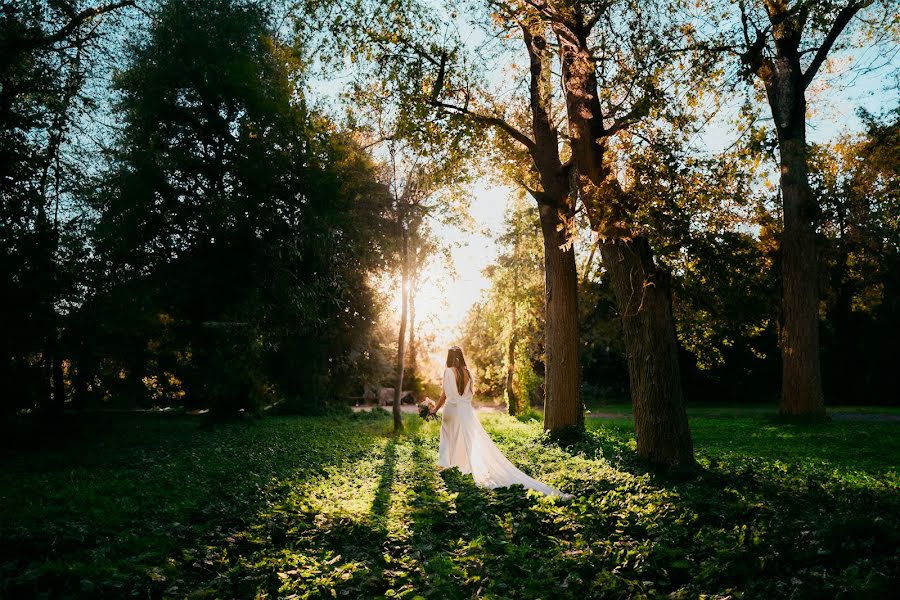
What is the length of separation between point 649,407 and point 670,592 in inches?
213

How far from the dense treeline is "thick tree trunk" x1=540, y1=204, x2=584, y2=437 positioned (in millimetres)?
7642

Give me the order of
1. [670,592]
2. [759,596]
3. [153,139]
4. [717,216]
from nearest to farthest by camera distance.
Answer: [759,596] < [670,592] < [717,216] < [153,139]

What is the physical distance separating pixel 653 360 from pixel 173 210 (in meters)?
16.1

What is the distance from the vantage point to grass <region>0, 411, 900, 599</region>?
200 inches

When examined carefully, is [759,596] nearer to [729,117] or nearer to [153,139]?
[729,117]

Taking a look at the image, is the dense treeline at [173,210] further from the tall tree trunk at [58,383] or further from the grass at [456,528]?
the grass at [456,528]

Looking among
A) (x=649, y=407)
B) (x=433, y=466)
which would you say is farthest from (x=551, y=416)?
(x=649, y=407)

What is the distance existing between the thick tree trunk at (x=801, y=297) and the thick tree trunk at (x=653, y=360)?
1031 cm

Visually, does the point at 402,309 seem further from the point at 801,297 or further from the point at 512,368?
the point at 801,297

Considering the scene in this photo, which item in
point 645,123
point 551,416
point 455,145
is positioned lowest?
point 551,416

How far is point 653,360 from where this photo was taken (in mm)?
9875

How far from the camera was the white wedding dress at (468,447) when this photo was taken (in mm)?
10355

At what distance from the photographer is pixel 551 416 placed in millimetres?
15352

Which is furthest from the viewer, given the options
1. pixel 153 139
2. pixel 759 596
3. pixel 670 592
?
pixel 153 139
